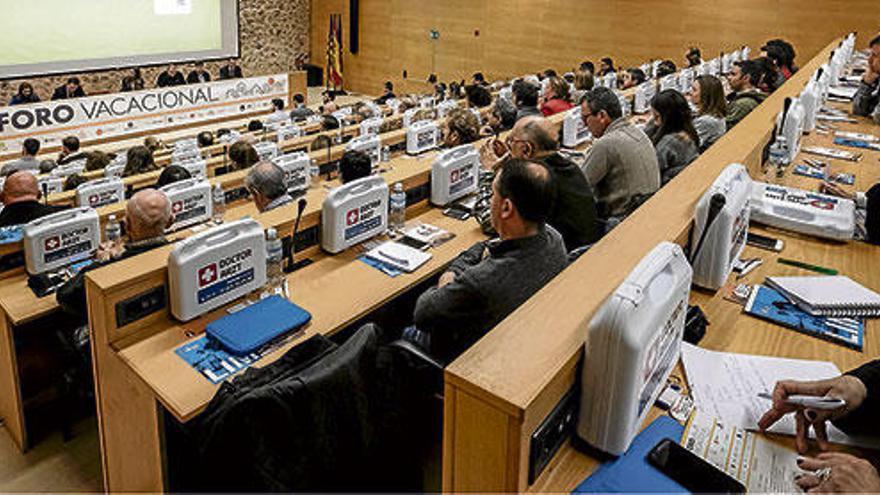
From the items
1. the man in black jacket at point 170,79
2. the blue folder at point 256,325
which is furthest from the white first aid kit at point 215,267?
the man in black jacket at point 170,79

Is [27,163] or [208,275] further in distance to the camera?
[27,163]

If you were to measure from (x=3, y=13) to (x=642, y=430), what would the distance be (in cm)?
1272

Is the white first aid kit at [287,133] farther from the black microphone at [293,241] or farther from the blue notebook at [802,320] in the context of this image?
the blue notebook at [802,320]

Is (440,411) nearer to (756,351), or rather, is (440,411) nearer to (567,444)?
(567,444)

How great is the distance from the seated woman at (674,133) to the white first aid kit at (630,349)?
2713 millimetres

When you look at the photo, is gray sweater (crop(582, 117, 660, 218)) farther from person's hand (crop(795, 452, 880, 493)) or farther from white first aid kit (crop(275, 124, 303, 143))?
white first aid kit (crop(275, 124, 303, 143))

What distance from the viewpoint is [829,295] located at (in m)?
2.38

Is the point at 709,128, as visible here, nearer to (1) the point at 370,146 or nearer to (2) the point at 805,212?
(2) the point at 805,212

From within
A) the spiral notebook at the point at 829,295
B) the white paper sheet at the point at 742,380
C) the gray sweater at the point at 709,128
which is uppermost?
the gray sweater at the point at 709,128

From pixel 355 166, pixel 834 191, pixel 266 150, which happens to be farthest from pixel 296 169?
pixel 834 191

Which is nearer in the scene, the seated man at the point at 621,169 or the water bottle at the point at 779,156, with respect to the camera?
the seated man at the point at 621,169

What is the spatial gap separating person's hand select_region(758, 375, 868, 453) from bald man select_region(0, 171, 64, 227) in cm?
401

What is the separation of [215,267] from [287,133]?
5987mm

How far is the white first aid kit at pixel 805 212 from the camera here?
9.94ft
